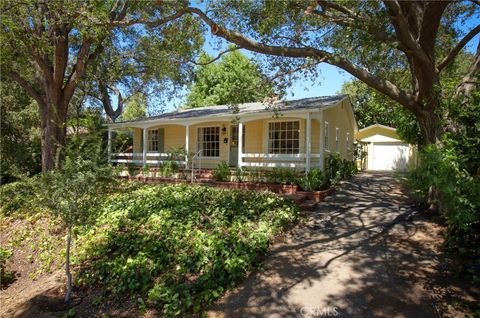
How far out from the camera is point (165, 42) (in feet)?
34.5

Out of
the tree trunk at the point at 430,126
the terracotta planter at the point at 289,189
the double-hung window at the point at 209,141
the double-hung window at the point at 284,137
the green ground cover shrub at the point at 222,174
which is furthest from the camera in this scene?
the double-hung window at the point at 209,141

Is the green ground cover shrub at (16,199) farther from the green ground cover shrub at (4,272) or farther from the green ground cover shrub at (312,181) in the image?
the green ground cover shrub at (312,181)

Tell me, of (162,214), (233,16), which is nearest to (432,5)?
(233,16)

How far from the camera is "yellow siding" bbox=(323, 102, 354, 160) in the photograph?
573 inches

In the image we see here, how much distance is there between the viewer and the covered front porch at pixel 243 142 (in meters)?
12.5

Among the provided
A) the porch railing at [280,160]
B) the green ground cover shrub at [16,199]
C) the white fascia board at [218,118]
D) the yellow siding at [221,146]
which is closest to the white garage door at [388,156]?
the yellow siding at [221,146]

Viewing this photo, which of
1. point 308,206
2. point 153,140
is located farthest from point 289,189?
point 153,140

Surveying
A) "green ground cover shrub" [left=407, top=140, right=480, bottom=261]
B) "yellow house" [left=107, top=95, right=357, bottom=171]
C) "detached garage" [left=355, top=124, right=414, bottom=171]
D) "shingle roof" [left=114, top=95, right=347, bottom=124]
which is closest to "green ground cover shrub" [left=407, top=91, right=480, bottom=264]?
"green ground cover shrub" [left=407, top=140, right=480, bottom=261]

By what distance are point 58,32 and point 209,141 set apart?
25.7 feet

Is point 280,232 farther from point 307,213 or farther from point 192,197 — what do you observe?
point 192,197

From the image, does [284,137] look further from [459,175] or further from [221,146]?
[459,175]

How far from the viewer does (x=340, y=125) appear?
16.5 meters

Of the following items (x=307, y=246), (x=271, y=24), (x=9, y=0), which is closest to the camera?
(x=307, y=246)

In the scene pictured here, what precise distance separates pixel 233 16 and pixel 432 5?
509 centimetres
